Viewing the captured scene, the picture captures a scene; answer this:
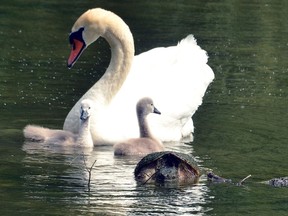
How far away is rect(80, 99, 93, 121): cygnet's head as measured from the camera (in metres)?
13.9

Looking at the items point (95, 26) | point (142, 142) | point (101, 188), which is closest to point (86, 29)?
point (95, 26)

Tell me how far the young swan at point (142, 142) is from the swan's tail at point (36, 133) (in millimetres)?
851

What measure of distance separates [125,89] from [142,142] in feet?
5.84

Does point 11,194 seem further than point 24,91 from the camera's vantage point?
No

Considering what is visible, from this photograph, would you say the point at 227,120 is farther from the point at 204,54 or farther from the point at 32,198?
the point at 32,198

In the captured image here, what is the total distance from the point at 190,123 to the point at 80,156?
2.34m

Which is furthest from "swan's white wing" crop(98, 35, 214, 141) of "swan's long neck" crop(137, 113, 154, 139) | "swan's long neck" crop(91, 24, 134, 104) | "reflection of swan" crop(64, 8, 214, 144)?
"swan's long neck" crop(137, 113, 154, 139)

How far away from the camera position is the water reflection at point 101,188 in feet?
36.7

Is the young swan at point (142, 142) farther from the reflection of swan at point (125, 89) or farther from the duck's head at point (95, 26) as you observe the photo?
the duck's head at point (95, 26)

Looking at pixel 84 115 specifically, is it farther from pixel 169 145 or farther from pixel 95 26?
pixel 95 26

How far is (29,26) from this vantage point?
23578mm

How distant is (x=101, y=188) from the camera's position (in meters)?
11.9

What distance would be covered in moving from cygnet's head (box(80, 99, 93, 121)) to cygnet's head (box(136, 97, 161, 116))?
539 mm

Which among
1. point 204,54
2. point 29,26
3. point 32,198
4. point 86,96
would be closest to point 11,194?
point 32,198
